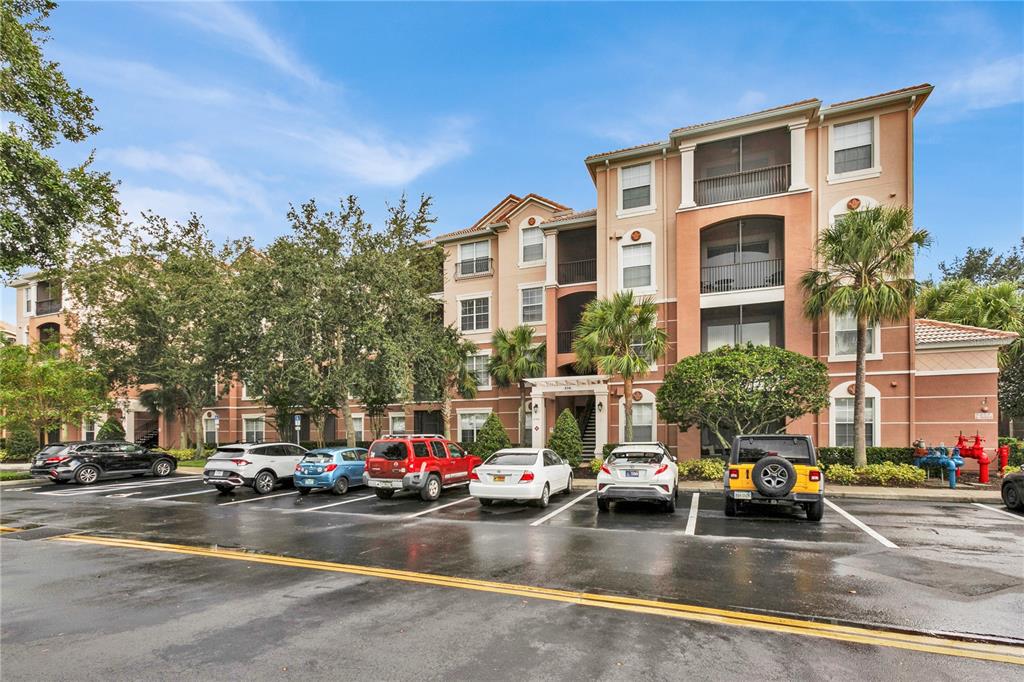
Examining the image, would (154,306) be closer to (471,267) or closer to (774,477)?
(471,267)

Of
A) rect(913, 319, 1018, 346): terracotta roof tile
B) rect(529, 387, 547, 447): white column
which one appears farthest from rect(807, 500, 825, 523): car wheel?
rect(529, 387, 547, 447): white column

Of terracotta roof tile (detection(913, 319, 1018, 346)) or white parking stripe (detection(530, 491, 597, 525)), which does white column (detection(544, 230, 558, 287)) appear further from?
terracotta roof tile (detection(913, 319, 1018, 346))

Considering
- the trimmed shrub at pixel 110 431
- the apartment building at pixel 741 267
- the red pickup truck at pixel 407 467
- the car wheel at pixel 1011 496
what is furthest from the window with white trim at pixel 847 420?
the trimmed shrub at pixel 110 431

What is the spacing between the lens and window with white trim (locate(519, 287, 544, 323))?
91.9 ft

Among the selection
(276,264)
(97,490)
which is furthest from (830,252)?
(97,490)

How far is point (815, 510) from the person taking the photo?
11445 millimetres

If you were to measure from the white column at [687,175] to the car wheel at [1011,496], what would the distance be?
1404 cm

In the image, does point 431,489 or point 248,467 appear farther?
point 248,467

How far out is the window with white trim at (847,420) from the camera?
20375 millimetres

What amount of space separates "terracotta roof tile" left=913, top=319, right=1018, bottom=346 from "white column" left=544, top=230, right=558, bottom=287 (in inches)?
570

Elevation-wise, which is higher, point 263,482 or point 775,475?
point 775,475

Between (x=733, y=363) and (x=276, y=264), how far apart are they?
739 inches

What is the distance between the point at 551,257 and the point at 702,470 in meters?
12.3

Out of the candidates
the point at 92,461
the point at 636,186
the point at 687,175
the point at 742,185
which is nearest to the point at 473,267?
the point at 636,186
